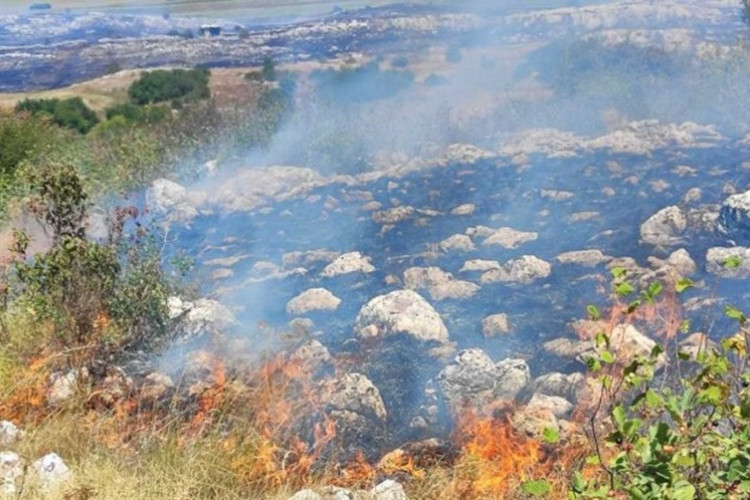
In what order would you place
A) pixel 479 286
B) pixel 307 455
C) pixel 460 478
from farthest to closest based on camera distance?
pixel 479 286
pixel 307 455
pixel 460 478

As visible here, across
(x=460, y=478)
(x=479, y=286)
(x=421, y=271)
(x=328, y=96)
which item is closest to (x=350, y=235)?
(x=421, y=271)

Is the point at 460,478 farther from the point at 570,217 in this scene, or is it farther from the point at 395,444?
the point at 570,217

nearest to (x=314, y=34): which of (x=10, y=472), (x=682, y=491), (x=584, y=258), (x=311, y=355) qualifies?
(x=584, y=258)

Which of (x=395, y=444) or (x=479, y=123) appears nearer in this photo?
(x=395, y=444)

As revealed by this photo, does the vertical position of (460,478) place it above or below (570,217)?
above

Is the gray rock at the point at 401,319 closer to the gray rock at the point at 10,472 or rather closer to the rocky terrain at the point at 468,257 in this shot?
the rocky terrain at the point at 468,257

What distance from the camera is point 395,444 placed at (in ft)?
16.9

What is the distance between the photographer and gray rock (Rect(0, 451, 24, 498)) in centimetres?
326

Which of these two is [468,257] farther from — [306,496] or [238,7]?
[238,7]

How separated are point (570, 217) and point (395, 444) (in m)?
5.25

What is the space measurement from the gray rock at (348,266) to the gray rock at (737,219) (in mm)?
3720

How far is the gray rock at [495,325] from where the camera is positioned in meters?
6.69

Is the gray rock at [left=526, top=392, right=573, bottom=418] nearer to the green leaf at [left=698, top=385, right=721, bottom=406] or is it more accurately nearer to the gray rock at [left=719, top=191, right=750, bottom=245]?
the green leaf at [left=698, top=385, right=721, bottom=406]

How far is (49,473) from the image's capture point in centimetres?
361
